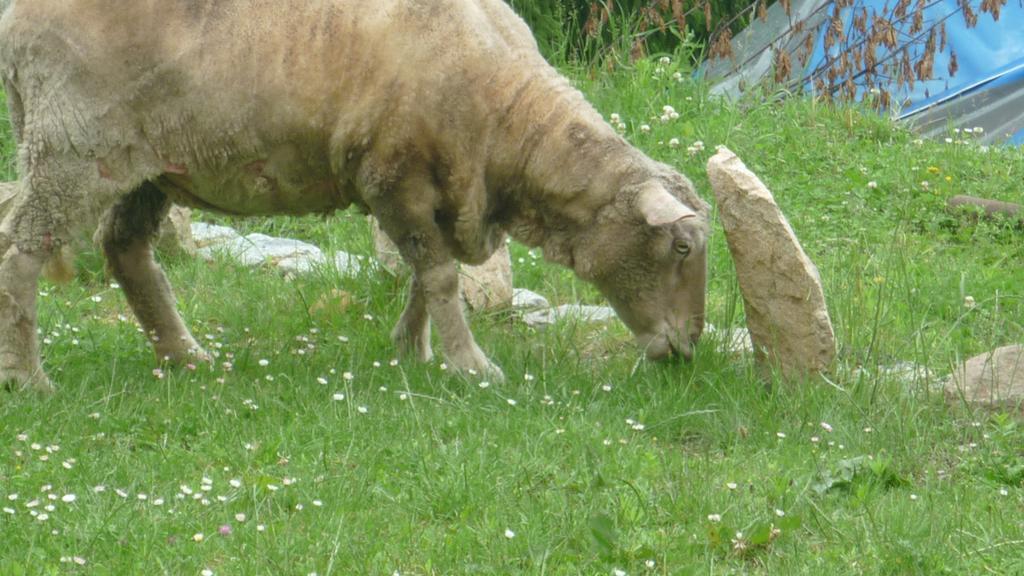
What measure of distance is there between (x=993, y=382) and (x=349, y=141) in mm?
2938

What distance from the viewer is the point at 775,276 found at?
664 cm

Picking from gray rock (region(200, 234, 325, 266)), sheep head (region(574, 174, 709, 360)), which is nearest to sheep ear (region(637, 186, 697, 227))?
sheep head (region(574, 174, 709, 360))

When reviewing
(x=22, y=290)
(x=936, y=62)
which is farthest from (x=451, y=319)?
(x=936, y=62)

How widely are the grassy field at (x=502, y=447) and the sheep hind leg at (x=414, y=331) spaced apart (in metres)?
0.15

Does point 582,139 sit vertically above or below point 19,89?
below

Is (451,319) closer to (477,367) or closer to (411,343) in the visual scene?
(477,367)

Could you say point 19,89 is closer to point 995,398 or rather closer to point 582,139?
point 582,139

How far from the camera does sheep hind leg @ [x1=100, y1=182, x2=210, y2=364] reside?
716 cm

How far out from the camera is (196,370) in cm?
673

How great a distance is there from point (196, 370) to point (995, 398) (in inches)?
137

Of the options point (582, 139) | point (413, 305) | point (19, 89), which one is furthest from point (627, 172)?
point (19, 89)

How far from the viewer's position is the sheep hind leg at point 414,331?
7285 mm

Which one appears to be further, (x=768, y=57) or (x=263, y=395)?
(x=768, y=57)

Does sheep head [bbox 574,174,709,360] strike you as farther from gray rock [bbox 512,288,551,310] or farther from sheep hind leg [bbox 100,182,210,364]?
sheep hind leg [bbox 100,182,210,364]
